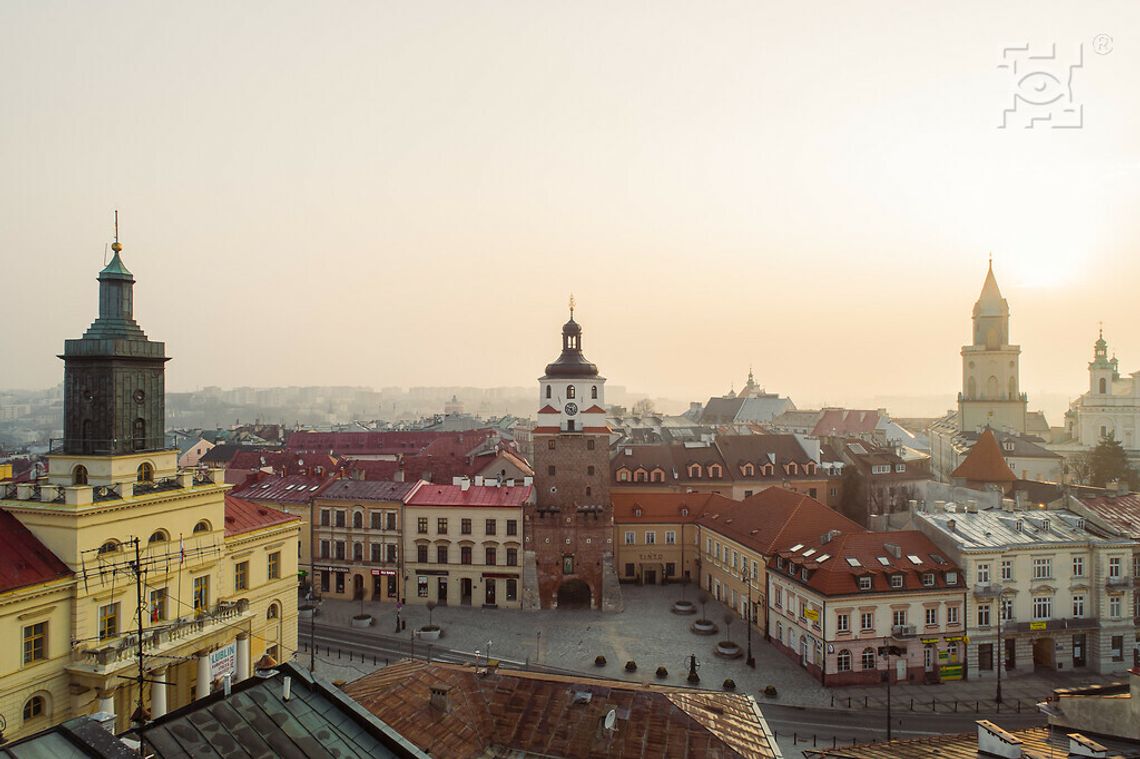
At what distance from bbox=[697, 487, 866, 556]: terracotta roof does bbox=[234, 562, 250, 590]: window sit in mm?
31193

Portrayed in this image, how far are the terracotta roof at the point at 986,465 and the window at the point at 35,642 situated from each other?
250 feet

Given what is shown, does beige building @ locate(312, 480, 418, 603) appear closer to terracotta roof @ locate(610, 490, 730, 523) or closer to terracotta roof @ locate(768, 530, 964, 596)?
terracotta roof @ locate(610, 490, 730, 523)

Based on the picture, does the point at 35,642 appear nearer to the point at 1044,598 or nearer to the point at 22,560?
the point at 22,560

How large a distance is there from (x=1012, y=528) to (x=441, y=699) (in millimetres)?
38472

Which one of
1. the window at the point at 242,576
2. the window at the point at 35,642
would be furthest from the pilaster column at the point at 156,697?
the window at the point at 242,576

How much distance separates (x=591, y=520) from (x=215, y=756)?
4775 cm

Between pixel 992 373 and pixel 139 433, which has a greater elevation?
pixel 992 373

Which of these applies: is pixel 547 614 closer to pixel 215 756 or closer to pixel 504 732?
pixel 504 732

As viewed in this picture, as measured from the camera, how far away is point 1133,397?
110750mm

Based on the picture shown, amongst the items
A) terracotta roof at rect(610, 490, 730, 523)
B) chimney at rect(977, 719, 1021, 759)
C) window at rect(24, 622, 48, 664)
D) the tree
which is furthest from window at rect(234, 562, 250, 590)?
the tree

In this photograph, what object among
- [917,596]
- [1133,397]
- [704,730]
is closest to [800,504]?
[917,596]

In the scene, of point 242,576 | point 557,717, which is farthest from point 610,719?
point 242,576

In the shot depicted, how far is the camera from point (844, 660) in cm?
4412

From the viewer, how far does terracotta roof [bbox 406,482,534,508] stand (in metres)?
62.8
